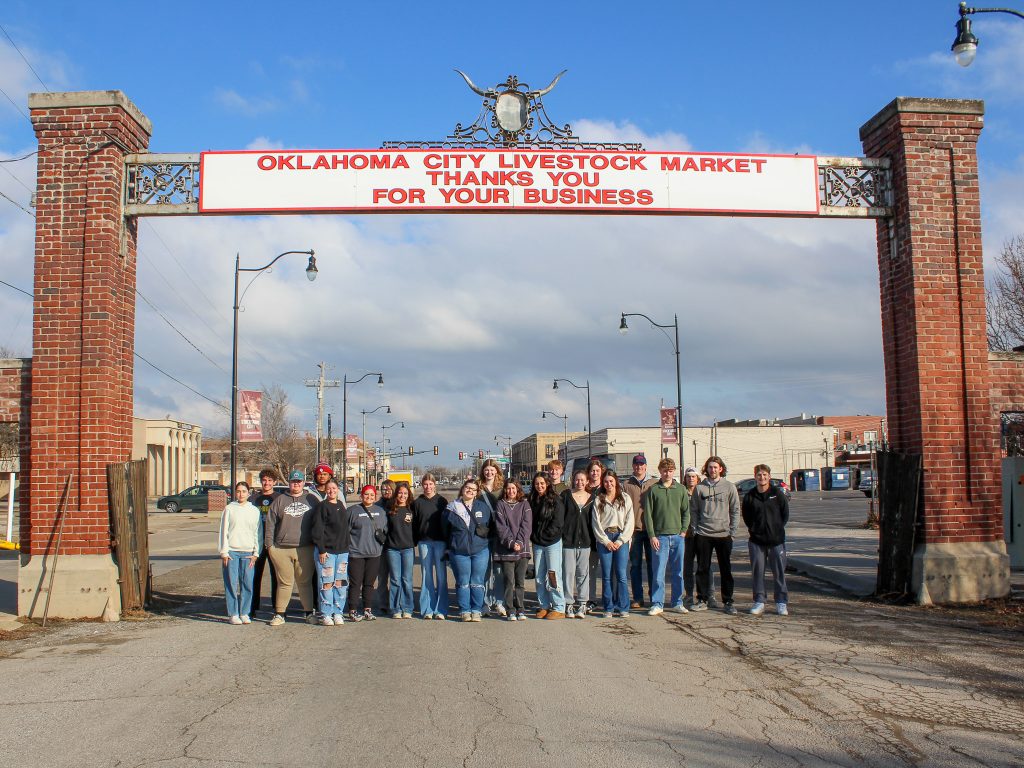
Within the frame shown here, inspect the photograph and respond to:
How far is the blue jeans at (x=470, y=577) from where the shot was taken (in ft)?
34.0

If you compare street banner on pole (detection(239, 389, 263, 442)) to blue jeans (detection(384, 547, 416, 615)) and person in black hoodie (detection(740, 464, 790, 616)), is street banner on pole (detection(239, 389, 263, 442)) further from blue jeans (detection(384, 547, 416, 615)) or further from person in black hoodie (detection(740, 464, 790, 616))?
person in black hoodie (detection(740, 464, 790, 616))

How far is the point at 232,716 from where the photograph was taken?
6.16m

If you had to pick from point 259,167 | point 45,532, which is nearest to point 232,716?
point 45,532

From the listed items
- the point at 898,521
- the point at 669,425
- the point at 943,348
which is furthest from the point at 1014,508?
the point at 669,425

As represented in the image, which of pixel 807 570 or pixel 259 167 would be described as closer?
pixel 259 167

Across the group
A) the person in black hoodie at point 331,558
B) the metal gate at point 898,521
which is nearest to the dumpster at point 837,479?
the metal gate at point 898,521

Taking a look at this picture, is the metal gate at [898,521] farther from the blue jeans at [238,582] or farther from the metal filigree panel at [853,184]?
the blue jeans at [238,582]

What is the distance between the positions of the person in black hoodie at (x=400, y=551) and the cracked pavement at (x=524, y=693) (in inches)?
26.0

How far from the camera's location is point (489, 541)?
1055cm

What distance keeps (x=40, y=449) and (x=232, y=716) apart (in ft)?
20.6

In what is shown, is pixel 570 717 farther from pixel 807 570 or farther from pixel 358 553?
pixel 807 570

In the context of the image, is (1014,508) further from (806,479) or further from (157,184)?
(806,479)

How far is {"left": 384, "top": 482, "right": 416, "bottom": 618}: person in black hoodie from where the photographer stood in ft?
34.8

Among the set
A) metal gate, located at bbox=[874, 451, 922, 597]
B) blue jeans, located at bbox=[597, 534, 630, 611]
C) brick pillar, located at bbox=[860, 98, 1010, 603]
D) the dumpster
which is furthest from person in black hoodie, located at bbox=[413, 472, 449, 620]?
the dumpster
